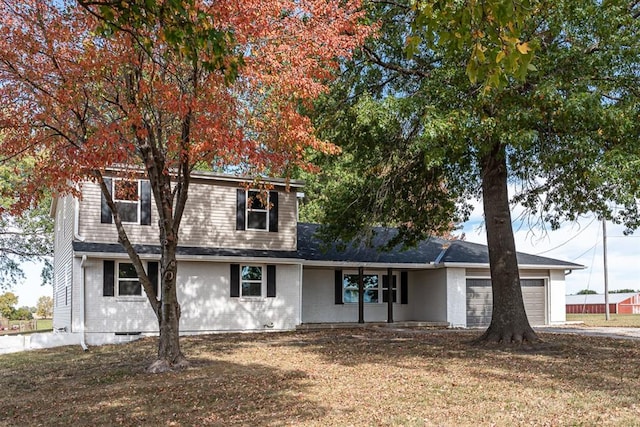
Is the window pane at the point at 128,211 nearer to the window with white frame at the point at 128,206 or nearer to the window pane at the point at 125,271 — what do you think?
the window with white frame at the point at 128,206

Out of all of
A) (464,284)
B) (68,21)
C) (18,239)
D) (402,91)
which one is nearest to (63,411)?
(68,21)

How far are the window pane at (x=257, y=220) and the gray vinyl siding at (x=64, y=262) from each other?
5695mm

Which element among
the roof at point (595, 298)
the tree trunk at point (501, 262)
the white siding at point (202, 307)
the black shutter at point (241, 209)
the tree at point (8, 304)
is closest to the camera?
the tree trunk at point (501, 262)

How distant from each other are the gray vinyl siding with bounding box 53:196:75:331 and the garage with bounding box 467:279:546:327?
14491 millimetres

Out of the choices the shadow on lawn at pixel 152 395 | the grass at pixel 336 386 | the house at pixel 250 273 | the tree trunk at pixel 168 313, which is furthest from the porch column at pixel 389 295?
the tree trunk at pixel 168 313

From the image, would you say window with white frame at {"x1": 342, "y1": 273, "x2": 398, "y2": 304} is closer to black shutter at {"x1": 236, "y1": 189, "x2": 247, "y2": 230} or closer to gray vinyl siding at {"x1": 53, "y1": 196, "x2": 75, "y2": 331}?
black shutter at {"x1": 236, "y1": 189, "x2": 247, "y2": 230}

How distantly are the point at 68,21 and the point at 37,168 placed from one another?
3284mm

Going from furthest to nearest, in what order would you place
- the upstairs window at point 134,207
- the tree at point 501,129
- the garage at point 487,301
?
1. the garage at point 487,301
2. the upstairs window at point 134,207
3. the tree at point 501,129

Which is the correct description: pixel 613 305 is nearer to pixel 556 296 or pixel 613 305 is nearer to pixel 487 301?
pixel 556 296

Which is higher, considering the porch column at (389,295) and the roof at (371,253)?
the roof at (371,253)

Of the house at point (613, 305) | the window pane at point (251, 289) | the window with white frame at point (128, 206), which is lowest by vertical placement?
the house at point (613, 305)

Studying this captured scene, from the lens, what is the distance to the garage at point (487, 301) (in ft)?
76.7

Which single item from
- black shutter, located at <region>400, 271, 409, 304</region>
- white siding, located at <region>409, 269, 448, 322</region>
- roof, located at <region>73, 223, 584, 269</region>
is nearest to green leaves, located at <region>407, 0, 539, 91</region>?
roof, located at <region>73, 223, 584, 269</region>

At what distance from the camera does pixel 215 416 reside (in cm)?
755
